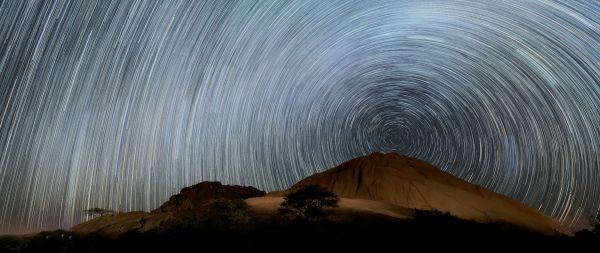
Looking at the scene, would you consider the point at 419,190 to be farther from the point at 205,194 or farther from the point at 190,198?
the point at 190,198

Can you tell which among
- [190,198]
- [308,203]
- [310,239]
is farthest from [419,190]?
[310,239]

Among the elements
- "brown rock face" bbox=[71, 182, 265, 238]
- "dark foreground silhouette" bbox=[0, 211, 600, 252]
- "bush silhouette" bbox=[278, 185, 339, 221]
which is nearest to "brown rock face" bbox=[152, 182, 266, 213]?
"brown rock face" bbox=[71, 182, 265, 238]

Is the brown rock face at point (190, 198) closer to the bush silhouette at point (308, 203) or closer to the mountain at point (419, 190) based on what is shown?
the mountain at point (419, 190)

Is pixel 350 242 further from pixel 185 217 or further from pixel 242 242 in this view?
pixel 185 217

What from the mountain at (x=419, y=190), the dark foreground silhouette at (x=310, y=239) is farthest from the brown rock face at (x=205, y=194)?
the dark foreground silhouette at (x=310, y=239)

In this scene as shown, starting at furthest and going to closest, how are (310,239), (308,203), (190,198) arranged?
(190,198) < (308,203) < (310,239)

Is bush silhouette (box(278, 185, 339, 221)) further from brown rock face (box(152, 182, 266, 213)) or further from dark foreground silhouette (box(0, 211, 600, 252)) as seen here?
brown rock face (box(152, 182, 266, 213))
